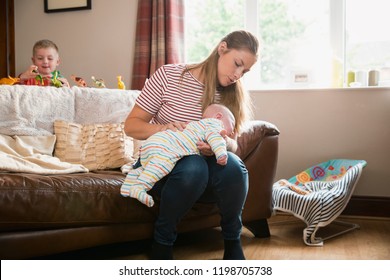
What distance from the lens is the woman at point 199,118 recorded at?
1631 millimetres

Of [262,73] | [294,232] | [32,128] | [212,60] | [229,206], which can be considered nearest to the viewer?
[229,206]

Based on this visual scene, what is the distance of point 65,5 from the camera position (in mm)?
3592

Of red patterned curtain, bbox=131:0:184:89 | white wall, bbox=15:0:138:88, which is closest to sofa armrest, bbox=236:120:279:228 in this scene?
red patterned curtain, bbox=131:0:184:89

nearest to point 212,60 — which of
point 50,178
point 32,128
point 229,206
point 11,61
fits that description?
point 229,206

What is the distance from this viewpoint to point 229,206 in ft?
5.53

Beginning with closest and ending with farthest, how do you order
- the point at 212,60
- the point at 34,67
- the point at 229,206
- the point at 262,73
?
the point at 229,206 → the point at 212,60 → the point at 34,67 → the point at 262,73

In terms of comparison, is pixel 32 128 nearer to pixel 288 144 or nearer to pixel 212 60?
pixel 212 60

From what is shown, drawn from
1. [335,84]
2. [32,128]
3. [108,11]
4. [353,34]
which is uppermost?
[108,11]

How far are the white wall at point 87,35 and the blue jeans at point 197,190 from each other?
193 centimetres

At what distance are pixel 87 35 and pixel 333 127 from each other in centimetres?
196

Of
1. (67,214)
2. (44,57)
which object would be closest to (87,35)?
(44,57)

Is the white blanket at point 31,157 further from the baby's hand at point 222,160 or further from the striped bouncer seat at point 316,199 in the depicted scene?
the striped bouncer seat at point 316,199

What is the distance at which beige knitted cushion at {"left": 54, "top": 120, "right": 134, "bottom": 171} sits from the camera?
2270 mm

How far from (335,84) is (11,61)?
2505 mm
